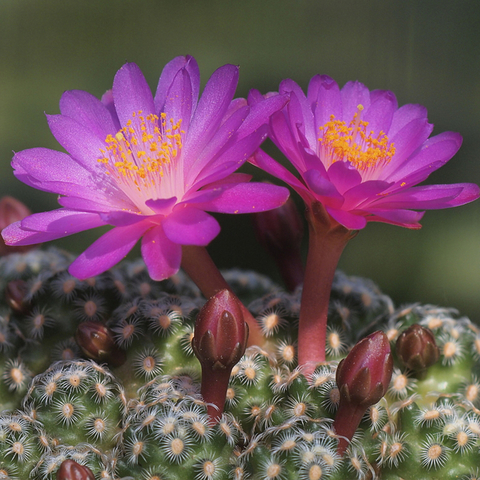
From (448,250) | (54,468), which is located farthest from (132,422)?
(448,250)

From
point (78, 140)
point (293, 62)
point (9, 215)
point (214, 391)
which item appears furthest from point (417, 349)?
point (293, 62)

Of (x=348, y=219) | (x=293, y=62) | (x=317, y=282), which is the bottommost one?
(x=293, y=62)

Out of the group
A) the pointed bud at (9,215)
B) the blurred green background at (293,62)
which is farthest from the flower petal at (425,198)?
the blurred green background at (293,62)

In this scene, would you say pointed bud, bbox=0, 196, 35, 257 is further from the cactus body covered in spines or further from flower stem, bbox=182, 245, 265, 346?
flower stem, bbox=182, 245, 265, 346

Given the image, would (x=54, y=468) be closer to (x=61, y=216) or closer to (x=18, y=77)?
(x=61, y=216)

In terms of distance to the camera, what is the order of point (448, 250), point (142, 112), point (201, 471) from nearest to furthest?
1. point (201, 471)
2. point (142, 112)
3. point (448, 250)

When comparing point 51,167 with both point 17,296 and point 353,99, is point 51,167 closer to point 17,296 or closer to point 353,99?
point 17,296

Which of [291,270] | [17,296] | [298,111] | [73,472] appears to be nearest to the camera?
[73,472]
